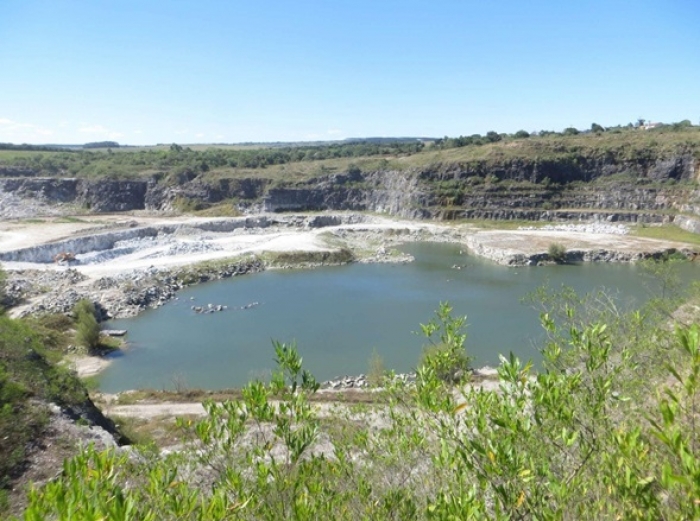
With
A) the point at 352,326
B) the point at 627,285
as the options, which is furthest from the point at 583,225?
the point at 352,326

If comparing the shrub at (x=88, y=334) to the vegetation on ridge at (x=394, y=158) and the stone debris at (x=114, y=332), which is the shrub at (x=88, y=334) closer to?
the stone debris at (x=114, y=332)

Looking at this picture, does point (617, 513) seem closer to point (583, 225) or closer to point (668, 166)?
point (583, 225)

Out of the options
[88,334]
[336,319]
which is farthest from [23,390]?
[336,319]

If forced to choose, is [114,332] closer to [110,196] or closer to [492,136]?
[110,196]

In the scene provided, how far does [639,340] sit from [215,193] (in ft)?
237

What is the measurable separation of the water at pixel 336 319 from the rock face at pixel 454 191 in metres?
19.7

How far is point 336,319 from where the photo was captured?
113 feet

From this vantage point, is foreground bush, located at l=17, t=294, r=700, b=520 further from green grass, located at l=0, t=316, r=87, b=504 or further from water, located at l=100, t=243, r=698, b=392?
water, located at l=100, t=243, r=698, b=392

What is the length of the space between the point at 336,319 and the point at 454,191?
4261 centimetres

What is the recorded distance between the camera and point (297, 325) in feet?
110

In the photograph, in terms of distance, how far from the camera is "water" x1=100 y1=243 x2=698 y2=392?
27.1m

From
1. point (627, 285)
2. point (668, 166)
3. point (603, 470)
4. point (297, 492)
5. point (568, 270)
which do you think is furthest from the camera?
point (668, 166)

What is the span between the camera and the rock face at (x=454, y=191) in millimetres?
66312

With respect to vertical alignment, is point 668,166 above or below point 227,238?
above
